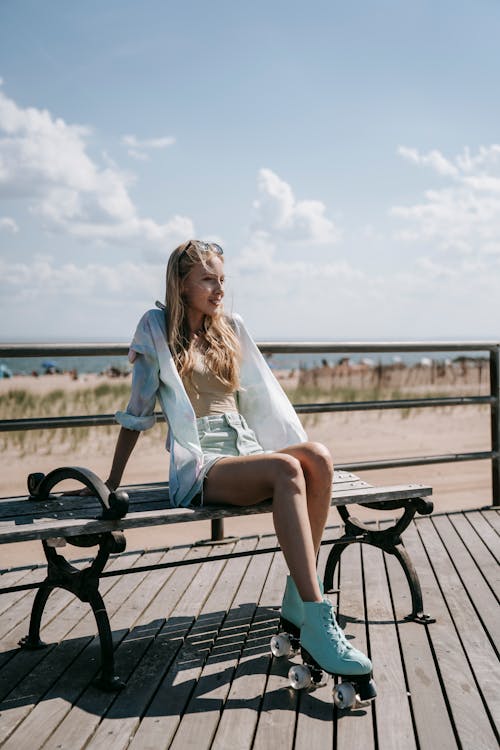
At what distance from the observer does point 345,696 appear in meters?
2.41

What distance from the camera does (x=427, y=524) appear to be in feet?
16.0

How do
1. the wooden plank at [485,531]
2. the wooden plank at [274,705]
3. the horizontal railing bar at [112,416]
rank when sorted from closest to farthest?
the wooden plank at [274,705] < the horizontal railing bar at [112,416] < the wooden plank at [485,531]

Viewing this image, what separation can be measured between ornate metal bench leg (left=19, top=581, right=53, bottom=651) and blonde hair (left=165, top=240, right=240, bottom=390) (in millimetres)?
982

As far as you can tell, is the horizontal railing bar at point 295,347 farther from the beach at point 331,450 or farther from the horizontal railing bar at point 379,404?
the beach at point 331,450

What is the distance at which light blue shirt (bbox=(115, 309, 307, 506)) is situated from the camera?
2.92 m

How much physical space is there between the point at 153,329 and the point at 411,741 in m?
1.73

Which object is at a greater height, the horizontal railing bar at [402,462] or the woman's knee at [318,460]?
the woman's knee at [318,460]

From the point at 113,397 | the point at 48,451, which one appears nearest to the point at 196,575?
the point at 48,451

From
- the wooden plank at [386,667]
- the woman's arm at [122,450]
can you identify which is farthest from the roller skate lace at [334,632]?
the woman's arm at [122,450]

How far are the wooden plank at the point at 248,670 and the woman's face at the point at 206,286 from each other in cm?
127

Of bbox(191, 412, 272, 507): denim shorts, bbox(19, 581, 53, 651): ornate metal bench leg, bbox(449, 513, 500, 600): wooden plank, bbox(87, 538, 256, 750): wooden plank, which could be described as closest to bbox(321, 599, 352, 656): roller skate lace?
bbox(87, 538, 256, 750): wooden plank

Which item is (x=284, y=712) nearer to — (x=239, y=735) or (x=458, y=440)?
(x=239, y=735)

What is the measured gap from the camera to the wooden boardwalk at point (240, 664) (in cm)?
230

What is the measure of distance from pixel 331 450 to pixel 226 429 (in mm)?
9403
